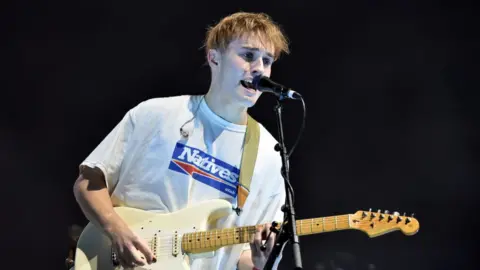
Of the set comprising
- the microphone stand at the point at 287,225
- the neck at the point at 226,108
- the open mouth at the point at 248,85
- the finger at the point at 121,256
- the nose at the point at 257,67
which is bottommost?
the finger at the point at 121,256

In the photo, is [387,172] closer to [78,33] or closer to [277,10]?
[277,10]

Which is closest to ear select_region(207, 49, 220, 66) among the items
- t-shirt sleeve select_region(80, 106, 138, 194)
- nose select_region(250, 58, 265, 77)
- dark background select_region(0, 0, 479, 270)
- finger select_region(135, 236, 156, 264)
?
nose select_region(250, 58, 265, 77)

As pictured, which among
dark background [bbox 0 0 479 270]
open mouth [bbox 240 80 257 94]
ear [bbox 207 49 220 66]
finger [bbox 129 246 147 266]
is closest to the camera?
finger [bbox 129 246 147 266]

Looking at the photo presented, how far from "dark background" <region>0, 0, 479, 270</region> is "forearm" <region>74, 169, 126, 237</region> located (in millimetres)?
1060

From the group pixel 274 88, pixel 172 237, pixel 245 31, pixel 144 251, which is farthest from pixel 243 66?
pixel 144 251

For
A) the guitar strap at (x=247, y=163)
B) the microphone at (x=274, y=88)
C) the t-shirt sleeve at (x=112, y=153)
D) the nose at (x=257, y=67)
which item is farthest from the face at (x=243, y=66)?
the t-shirt sleeve at (x=112, y=153)

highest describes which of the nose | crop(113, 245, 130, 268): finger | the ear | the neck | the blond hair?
the blond hair

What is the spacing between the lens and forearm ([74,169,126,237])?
8.99 ft

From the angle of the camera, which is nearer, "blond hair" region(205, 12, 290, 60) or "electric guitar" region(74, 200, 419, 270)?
"electric guitar" region(74, 200, 419, 270)

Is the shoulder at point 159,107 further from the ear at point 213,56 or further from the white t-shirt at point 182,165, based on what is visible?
the ear at point 213,56

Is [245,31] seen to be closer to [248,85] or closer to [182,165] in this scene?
[248,85]

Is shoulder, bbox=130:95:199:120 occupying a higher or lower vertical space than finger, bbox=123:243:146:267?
higher

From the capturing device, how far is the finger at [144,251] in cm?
268

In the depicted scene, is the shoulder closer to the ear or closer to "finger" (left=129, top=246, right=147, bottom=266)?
the ear
